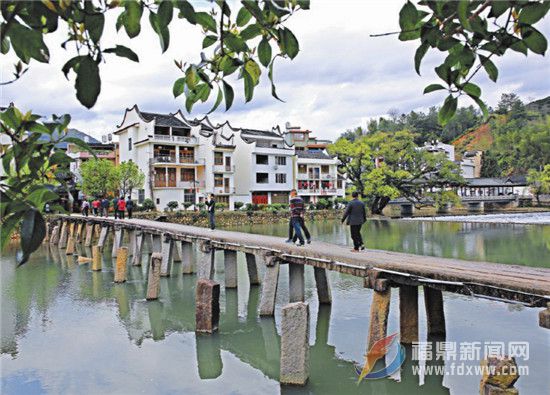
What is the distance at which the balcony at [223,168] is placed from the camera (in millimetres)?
40322

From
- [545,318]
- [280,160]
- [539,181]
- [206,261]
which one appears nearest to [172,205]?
[280,160]

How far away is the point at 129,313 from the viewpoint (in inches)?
447

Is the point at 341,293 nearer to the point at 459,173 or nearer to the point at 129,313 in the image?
the point at 129,313

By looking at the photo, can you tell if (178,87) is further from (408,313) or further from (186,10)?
(408,313)

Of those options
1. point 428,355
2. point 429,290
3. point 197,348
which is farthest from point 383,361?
point 197,348

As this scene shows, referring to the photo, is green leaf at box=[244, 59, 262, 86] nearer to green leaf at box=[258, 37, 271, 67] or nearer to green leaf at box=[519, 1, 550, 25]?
green leaf at box=[258, 37, 271, 67]

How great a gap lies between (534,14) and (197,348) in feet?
27.3

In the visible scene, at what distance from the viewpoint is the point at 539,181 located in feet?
151

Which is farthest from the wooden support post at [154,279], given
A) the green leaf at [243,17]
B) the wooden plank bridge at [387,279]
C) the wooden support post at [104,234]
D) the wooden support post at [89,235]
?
the wooden support post at [89,235]

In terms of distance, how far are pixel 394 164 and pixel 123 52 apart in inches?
1687

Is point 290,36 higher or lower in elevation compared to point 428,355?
higher

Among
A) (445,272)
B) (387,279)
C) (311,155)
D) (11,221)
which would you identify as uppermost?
(311,155)

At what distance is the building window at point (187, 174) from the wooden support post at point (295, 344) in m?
33.7

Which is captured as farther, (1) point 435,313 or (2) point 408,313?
(1) point 435,313
